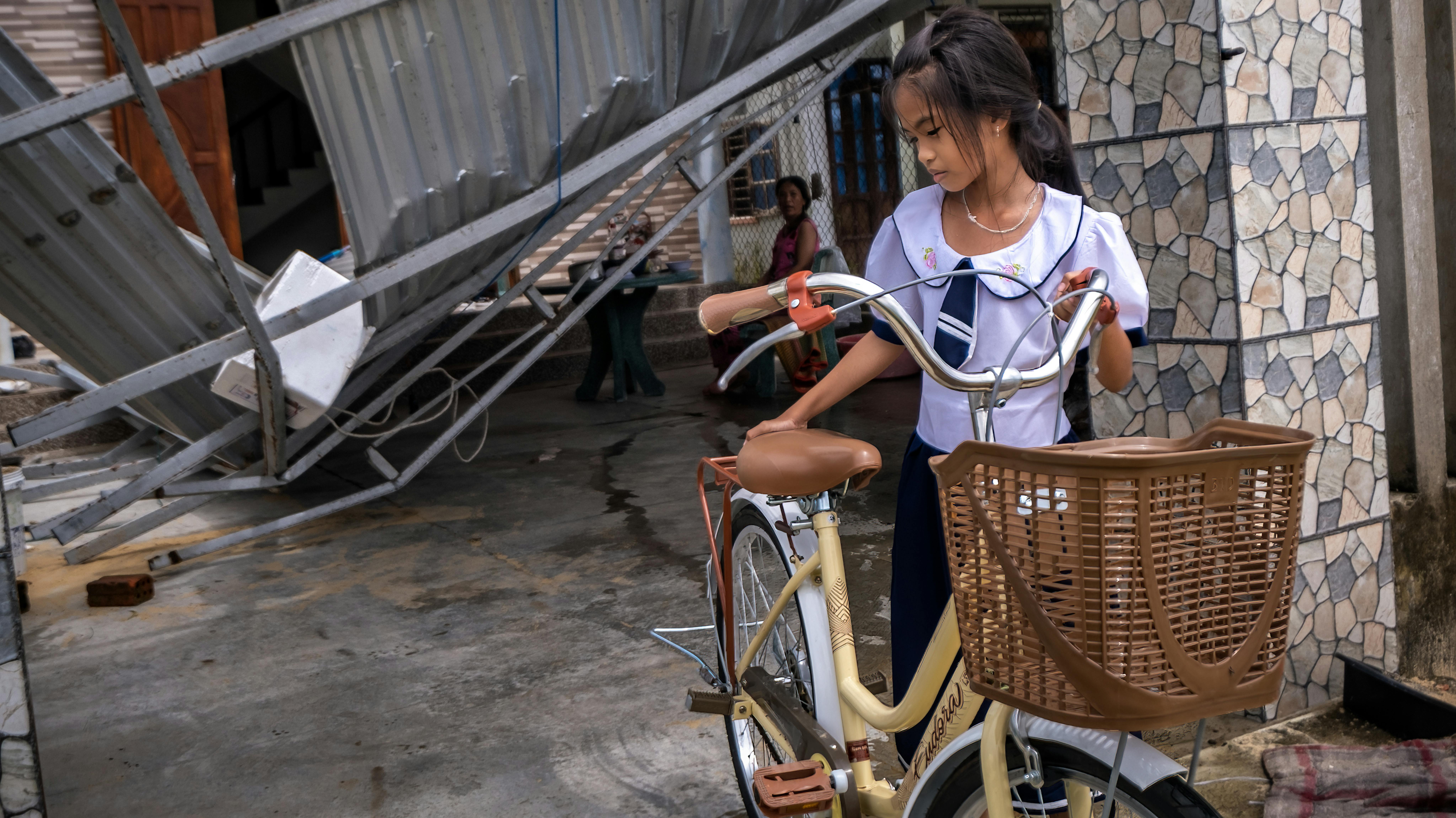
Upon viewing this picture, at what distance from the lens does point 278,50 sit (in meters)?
10.1

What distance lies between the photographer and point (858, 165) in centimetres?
1230

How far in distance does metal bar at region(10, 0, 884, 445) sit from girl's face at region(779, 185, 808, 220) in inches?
118

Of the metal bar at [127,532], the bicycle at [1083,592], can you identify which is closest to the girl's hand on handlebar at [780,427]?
the bicycle at [1083,592]

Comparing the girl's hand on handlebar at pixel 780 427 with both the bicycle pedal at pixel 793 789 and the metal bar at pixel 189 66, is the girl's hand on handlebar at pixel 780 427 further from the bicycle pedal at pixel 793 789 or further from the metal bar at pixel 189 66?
the metal bar at pixel 189 66

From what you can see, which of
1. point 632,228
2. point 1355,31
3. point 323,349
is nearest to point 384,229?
point 323,349

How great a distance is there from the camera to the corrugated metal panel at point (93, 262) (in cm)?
391

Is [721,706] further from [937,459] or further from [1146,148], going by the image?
[1146,148]

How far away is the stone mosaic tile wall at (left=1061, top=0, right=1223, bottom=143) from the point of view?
2553mm

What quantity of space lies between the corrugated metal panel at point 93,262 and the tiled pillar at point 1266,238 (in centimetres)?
326

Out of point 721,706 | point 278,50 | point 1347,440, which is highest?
point 278,50

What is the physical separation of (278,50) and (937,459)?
409 inches

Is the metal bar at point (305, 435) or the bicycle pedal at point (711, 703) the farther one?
the metal bar at point (305, 435)

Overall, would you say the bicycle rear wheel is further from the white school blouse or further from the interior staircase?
the interior staircase

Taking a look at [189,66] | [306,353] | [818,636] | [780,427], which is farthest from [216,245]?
[818,636]
